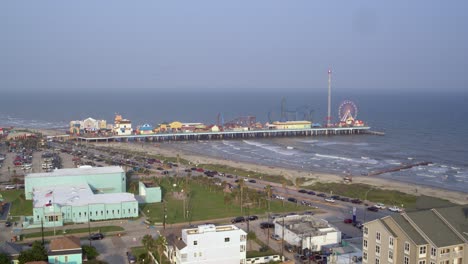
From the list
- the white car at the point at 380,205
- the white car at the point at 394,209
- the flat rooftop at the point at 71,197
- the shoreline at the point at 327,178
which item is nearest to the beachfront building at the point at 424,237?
the white car at the point at 394,209

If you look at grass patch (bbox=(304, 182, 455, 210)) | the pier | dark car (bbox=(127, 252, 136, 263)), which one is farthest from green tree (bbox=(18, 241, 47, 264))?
the pier

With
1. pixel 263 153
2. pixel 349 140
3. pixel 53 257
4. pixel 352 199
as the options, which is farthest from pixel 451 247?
pixel 349 140

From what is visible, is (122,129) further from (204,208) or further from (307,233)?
(307,233)

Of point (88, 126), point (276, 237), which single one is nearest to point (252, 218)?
point (276, 237)

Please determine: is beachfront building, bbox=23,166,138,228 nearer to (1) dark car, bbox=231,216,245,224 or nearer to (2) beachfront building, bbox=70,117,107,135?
(1) dark car, bbox=231,216,245,224

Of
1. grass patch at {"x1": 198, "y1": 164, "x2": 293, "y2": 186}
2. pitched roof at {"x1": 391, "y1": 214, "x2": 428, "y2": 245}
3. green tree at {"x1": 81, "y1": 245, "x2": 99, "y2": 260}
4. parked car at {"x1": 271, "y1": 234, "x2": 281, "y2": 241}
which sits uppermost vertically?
pitched roof at {"x1": 391, "y1": 214, "x2": 428, "y2": 245}

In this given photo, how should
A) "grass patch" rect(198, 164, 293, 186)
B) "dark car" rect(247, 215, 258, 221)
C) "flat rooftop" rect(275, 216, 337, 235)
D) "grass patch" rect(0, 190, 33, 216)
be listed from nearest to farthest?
1. "flat rooftop" rect(275, 216, 337, 235)
2. "dark car" rect(247, 215, 258, 221)
3. "grass patch" rect(0, 190, 33, 216)
4. "grass patch" rect(198, 164, 293, 186)

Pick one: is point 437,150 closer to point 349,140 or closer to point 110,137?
point 349,140
